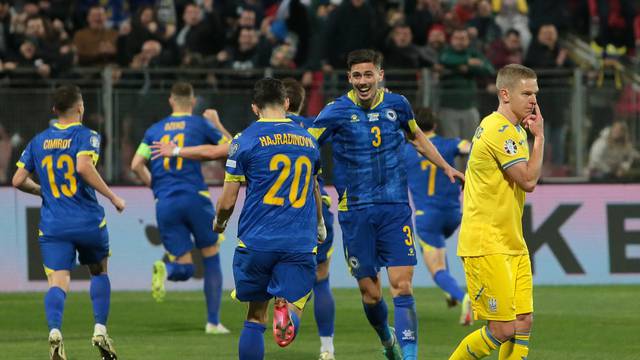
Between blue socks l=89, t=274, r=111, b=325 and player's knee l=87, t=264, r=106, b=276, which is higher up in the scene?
player's knee l=87, t=264, r=106, b=276

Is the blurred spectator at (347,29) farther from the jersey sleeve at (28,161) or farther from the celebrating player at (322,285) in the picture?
the jersey sleeve at (28,161)

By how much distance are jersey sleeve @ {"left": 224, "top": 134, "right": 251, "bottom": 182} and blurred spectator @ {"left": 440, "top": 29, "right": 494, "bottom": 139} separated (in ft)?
32.7

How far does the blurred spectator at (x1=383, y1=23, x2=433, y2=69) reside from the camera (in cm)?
2031

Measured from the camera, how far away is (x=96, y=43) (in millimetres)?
20719

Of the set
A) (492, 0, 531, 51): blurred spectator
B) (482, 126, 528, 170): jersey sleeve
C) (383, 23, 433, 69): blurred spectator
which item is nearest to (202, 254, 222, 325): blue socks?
(482, 126, 528, 170): jersey sleeve

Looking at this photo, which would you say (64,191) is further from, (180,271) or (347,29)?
(347,29)

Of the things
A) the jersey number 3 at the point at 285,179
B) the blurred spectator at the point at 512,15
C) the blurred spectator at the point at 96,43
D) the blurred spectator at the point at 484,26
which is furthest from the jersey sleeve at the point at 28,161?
the blurred spectator at the point at 512,15

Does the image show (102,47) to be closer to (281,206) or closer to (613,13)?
(613,13)

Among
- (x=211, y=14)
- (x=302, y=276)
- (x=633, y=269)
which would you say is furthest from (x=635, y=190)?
(x=302, y=276)

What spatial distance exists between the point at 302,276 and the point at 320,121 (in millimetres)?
1934

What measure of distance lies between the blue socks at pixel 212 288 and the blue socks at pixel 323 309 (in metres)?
2.31

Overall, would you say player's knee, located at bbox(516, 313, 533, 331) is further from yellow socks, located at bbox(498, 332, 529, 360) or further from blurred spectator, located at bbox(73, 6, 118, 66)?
blurred spectator, located at bbox(73, 6, 118, 66)

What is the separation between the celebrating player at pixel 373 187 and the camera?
1066 centimetres

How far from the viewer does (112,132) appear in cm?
1855
